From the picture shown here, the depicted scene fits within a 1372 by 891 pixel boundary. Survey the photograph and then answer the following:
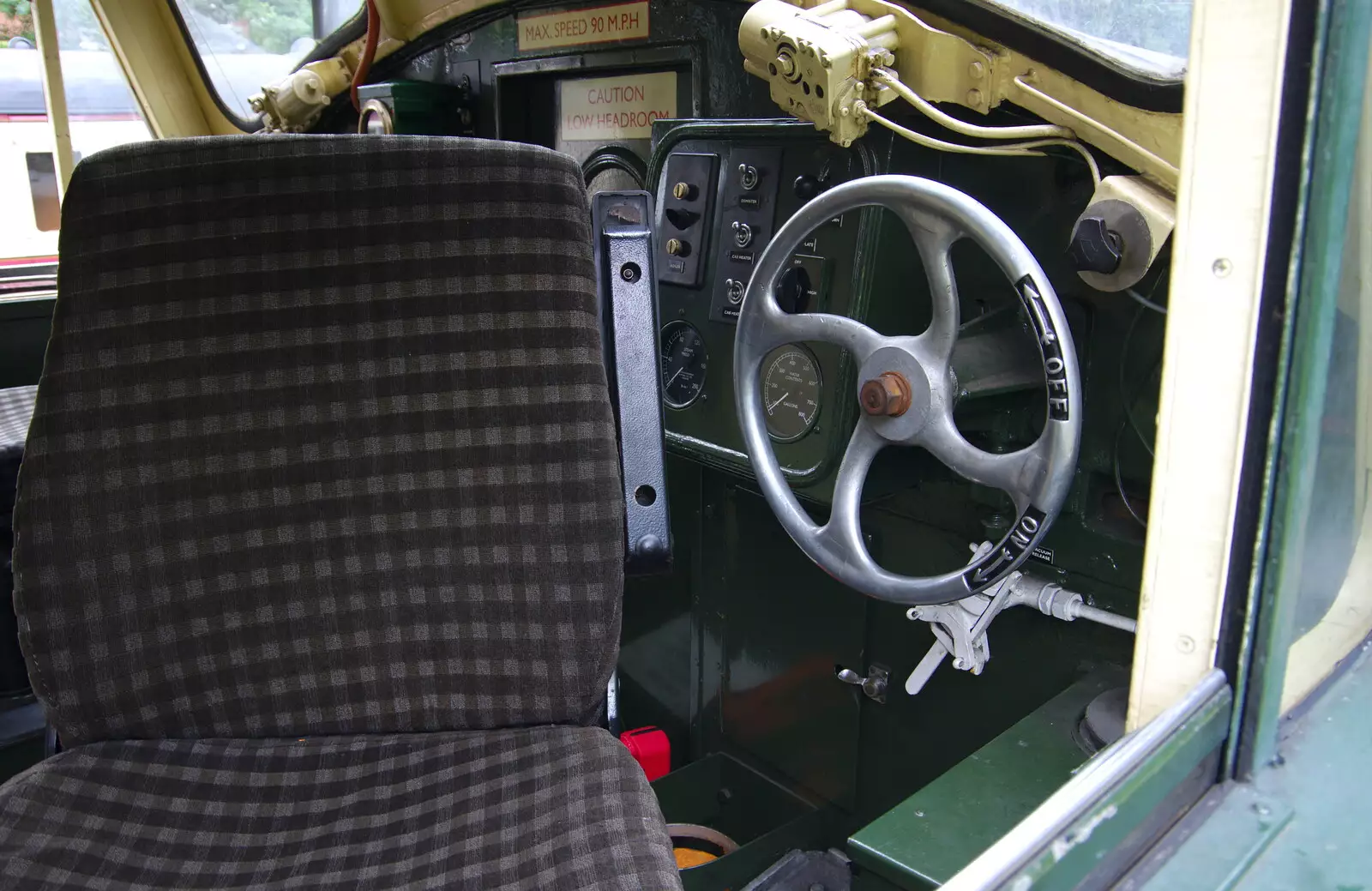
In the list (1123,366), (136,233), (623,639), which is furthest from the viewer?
(623,639)

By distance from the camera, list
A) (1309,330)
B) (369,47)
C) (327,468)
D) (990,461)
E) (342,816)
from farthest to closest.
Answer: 1. (369,47)
2. (990,461)
3. (327,468)
4. (342,816)
5. (1309,330)

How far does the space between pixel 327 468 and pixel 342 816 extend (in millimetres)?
369

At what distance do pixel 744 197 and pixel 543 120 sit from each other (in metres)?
0.91

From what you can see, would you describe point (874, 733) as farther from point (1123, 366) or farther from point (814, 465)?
point (1123, 366)

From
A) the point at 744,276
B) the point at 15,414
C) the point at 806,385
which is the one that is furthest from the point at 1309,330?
the point at 15,414

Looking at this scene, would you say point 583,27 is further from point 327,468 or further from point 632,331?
point 327,468

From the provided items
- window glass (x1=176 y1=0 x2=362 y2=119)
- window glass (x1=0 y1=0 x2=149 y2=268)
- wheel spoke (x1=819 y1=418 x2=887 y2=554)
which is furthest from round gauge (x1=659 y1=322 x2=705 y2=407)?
window glass (x1=0 y1=0 x2=149 y2=268)

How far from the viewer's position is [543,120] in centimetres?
254

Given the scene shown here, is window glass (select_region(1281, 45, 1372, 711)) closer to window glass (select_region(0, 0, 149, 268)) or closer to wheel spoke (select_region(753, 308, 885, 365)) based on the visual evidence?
wheel spoke (select_region(753, 308, 885, 365))

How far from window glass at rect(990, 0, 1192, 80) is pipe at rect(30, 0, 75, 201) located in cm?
267

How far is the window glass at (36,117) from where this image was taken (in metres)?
3.00

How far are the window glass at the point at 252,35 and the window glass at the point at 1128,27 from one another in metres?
2.06

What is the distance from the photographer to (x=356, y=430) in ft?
3.94

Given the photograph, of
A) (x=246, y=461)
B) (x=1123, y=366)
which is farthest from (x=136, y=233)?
(x=1123, y=366)
